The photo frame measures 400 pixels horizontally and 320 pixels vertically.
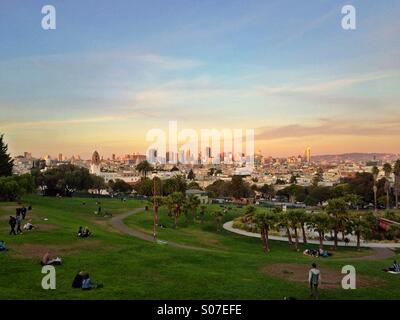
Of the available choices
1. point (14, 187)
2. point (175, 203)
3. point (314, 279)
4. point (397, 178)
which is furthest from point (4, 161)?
point (397, 178)

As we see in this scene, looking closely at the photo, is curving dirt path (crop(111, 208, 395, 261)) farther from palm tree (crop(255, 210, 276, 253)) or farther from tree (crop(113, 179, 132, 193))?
tree (crop(113, 179, 132, 193))

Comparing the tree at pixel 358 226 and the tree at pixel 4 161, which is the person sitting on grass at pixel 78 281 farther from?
the tree at pixel 4 161

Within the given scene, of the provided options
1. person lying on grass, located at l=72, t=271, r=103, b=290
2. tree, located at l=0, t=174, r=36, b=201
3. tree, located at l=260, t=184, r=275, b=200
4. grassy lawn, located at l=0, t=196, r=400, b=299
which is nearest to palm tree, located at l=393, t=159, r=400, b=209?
tree, located at l=260, t=184, r=275, b=200

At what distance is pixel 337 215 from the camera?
50.2 metres

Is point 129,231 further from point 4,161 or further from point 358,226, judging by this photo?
point 4,161

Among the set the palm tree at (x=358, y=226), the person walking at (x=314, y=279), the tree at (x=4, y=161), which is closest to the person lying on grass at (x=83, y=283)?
the person walking at (x=314, y=279)

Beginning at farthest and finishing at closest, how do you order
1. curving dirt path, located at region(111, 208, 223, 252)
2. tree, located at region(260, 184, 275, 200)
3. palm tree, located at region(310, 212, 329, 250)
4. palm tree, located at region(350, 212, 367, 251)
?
tree, located at region(260, 184, 275, 200), palm tree, located at region(350, 212, 367, 251), palm tree, located at region(310, 212, 329, 250), curving dirt path, located at region(111, 208, 223, 252)

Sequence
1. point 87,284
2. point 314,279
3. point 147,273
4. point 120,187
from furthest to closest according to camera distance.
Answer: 1. point 120,187
2. point 147,273
3. point 87,284
4. point 314,279

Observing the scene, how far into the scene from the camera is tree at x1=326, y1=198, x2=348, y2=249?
49866 millimetres
